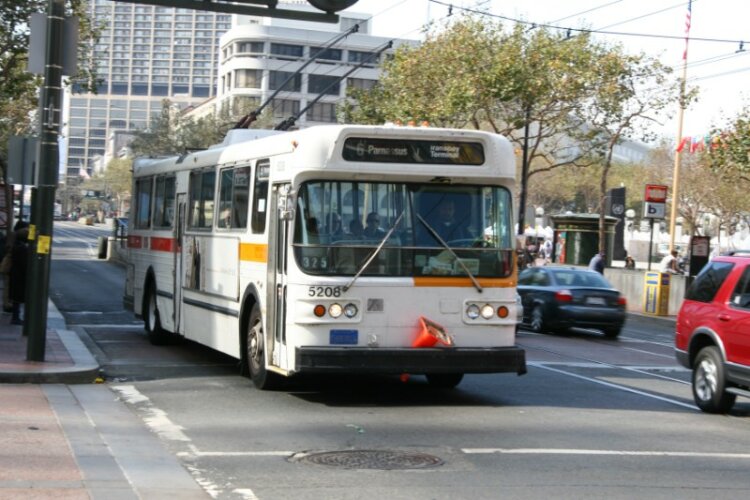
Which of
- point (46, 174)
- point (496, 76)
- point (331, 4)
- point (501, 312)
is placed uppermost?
point (496, 76)

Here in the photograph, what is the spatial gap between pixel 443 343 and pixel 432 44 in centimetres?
2917

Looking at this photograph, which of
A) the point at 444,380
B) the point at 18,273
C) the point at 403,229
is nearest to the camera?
the point at 403,229

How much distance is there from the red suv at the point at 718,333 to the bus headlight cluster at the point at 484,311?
2.39 metres

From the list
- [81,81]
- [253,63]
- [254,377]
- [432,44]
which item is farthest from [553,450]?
[253,63]

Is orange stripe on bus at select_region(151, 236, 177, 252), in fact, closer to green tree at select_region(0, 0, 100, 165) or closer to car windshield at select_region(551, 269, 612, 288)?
green tree at select_region(0, 0, 100, 165)

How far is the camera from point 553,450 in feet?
32.9

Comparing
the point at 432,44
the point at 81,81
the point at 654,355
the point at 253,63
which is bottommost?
the point at 654,355

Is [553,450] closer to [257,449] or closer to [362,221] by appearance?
[257,449]

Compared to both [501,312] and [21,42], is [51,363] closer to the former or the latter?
[501,312]

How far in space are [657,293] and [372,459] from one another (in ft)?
88.0

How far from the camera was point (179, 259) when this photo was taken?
17297 millimetres

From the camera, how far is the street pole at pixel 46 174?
14.4 metres

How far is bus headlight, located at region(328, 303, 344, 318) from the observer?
474 inches

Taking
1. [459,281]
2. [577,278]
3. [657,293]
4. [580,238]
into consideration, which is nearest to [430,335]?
[459,281]
